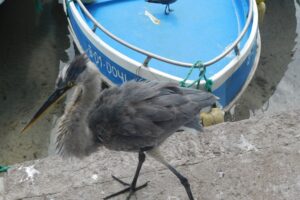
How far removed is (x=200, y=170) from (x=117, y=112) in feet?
3.63

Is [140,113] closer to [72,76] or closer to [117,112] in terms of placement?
[117,112]

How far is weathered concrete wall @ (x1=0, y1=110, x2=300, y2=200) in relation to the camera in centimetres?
352

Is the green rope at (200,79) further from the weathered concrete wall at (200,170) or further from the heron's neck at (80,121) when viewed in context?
the heron's neck at (80,121)

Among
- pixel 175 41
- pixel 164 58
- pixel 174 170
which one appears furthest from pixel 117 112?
pixel 175 41

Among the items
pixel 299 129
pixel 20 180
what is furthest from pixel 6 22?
pixel 299 129

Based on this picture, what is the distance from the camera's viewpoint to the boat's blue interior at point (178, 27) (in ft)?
19.3

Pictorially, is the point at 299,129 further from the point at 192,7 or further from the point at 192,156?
the point at 192,7

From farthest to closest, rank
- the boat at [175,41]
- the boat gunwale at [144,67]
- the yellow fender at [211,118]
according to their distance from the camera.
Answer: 1. the boat at [175,41]
2. the boat gunwale at [144,67]
3. the yellow fender at [211,118]

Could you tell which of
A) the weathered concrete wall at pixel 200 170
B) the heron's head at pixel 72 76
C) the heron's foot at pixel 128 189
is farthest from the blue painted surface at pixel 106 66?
the heron's head at pixel 72 76

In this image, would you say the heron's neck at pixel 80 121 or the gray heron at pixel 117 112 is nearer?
the gray heron at pixel 117 112

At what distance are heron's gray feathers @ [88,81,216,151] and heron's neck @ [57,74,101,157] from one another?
0.17ft

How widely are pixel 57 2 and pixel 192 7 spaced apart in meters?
2.96

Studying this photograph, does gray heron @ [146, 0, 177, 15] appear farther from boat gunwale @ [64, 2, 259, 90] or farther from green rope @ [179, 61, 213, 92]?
green rope @ [179, 61, 213, 92]

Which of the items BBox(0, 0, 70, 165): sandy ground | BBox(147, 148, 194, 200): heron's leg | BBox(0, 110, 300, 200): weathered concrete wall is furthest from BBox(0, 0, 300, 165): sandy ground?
BBox(147, 148, 194, 200): heron's leg
